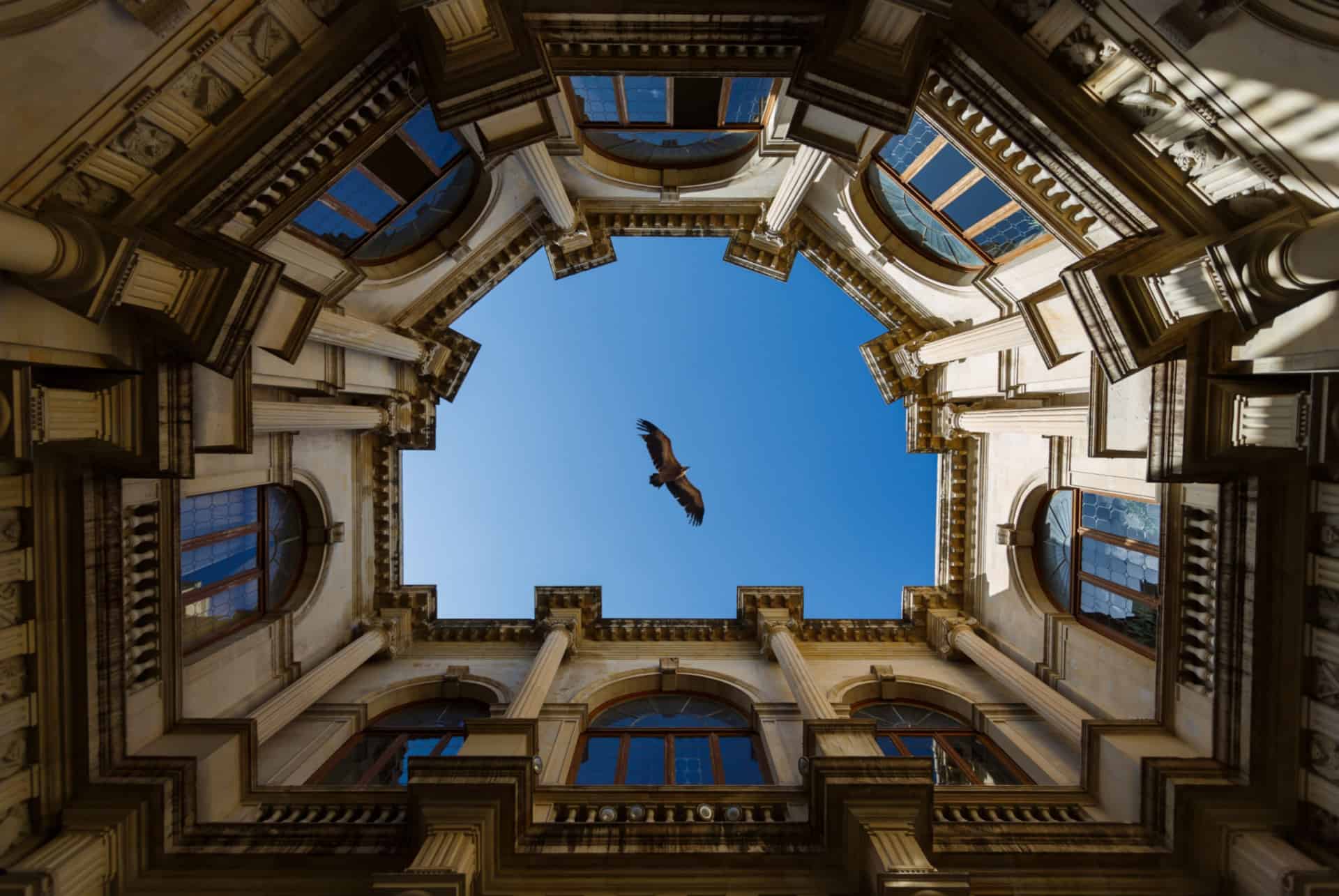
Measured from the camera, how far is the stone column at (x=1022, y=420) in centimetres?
1277

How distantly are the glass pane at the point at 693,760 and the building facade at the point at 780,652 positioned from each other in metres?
0.08

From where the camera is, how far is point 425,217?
52.6 ft

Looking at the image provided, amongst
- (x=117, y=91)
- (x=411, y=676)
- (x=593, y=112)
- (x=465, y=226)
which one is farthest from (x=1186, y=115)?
(x=411, y=676)

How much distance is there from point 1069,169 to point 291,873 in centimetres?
1573

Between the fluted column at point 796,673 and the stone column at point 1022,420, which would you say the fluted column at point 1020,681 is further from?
the stone column at point 1022,420

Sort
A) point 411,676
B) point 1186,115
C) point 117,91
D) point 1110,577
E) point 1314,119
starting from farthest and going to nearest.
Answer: point 411,676, point 1110,577, point 1186,115, point 117,91, point 1314,119

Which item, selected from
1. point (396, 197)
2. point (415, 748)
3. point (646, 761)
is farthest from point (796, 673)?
point (396, 197)

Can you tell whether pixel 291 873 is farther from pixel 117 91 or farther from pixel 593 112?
pixel 593 112

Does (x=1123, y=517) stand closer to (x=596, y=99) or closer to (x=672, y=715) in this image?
(x=672, y=715)

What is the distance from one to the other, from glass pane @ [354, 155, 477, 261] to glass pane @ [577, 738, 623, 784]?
1305cm

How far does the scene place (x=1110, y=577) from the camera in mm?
14125

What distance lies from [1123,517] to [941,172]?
879cm

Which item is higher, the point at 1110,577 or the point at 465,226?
the point at 465,226

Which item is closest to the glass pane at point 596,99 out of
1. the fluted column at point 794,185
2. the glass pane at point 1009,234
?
the fluted column at point 794,185
